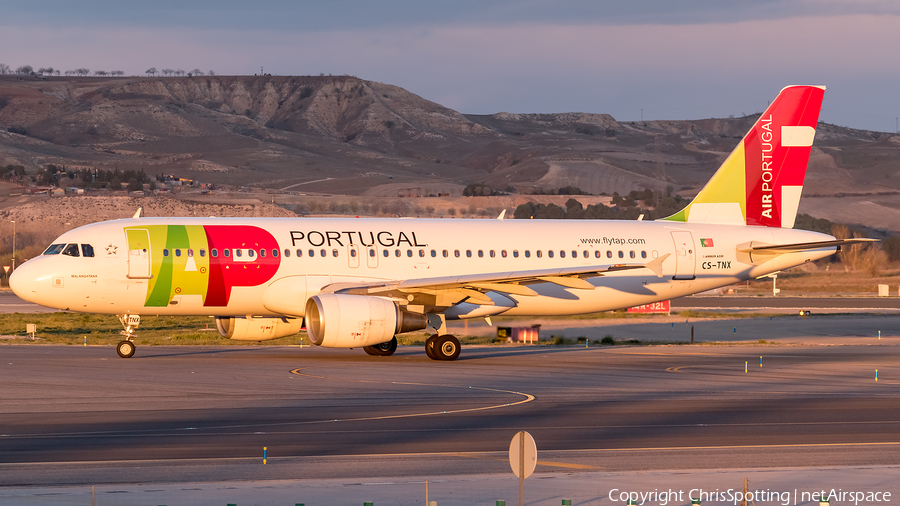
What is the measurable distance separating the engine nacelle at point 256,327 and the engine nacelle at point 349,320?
354 centimetres

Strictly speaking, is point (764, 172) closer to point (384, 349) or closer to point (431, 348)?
point (431, 348)

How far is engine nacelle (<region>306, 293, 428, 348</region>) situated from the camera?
103 feet

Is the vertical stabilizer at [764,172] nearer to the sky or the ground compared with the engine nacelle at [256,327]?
nearer to the sky

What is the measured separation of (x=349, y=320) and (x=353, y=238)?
4.64 metres

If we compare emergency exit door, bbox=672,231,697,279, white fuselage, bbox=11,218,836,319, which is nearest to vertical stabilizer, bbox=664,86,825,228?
white fuselage, bbox=11,218,836,319

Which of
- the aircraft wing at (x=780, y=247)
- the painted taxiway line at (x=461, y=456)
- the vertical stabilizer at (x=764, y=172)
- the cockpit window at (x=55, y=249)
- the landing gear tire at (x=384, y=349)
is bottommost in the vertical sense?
the landing gear tire at (x=384, y=349)

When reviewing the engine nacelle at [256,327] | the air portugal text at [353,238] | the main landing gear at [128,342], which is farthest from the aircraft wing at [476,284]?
the main landing gear at [128,342]

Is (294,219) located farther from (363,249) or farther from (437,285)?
(437,285)

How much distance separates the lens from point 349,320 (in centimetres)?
3153

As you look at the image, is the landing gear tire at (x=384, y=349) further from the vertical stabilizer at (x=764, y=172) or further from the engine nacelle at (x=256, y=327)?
the vertical stabilizer at (x=764, y=172)

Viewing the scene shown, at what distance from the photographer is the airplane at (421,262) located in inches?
1304

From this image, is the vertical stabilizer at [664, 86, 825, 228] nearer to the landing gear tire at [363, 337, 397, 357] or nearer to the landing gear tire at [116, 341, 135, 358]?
the landing gear tire at [363, 337, 397, 357]

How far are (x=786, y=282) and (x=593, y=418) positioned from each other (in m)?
78.1

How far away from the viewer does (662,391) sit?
27219 millimetres
